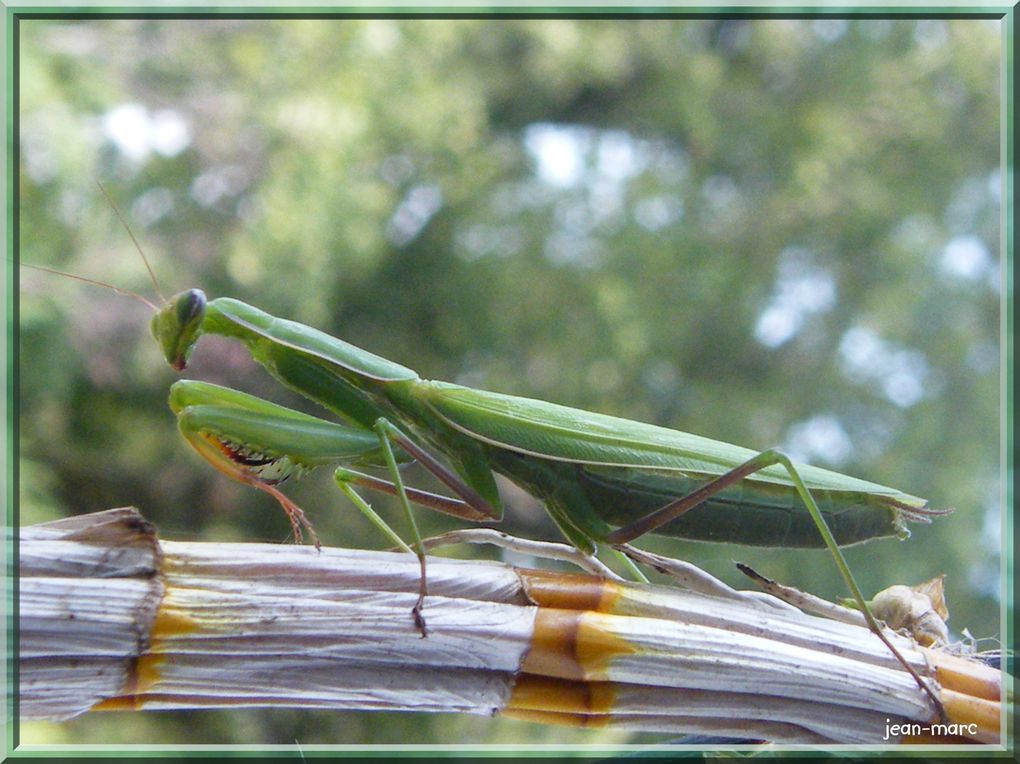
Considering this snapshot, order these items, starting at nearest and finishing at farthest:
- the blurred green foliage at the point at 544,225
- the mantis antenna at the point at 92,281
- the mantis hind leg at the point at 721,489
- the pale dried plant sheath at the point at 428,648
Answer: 1. the pale dried plant sheath at the point at 428,648
2. the mantis antenna at the point at 92,281
3. the mantis hind leg at the point at 721,489
4. the blurred green foliage at the point at 544,225

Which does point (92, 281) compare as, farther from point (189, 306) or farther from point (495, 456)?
point (495, 456)

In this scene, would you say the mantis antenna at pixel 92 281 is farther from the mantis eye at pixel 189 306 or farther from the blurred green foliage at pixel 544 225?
the blurred green foliage at pixel 544 225

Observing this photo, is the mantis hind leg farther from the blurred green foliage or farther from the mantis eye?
the blurred green foliage

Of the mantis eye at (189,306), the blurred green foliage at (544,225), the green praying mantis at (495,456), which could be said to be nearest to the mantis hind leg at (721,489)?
the green praying mantis at (495,456)

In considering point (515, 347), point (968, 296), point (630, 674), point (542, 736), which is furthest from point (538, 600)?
point (968, 296)

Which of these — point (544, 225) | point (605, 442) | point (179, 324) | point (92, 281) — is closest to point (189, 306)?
point (179, 324)

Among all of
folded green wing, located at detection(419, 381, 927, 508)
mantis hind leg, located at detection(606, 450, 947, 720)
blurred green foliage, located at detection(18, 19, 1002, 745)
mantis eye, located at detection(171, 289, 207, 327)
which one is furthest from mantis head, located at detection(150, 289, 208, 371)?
blurred green foliage, located at detection(18, 19, 1002, 745)
